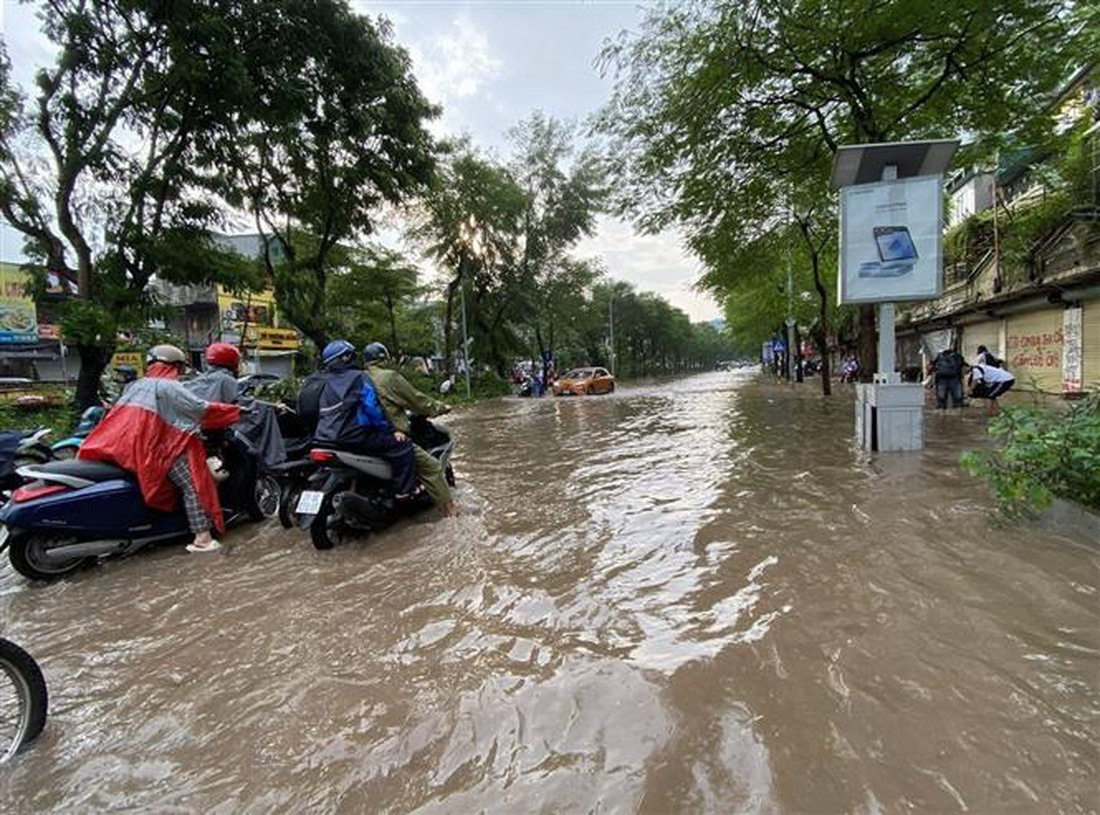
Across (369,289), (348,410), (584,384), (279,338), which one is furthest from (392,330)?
(348,410)

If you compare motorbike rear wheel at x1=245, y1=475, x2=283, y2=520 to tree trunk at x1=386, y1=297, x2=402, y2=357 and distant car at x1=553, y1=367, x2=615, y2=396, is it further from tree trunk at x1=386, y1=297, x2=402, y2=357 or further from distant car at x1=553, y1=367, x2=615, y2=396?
distant car at x1=553, y1=367, x2=615, y2=396

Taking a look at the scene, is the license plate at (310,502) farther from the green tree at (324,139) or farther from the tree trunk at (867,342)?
the tree trunk at (867,342)

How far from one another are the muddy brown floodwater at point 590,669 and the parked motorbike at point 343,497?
0.75 ft

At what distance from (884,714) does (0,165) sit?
13.7 meters

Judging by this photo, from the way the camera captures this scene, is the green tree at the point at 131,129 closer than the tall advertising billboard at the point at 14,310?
Yes

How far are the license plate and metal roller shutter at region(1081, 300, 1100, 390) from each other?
51.6 feet

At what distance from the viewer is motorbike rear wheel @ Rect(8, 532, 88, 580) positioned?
382 centimetres

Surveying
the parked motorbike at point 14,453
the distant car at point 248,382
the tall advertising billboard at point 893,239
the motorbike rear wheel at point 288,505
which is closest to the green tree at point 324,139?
the distant car at point 248,382

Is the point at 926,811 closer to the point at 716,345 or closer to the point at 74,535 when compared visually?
the point at 74,535

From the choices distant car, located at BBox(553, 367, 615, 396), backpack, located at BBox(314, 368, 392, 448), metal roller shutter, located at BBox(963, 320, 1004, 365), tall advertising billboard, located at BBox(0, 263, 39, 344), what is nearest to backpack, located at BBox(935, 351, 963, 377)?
metal roller shutter, located at BBox(963, 320, 1004, 365)

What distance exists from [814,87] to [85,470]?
38.3 feet

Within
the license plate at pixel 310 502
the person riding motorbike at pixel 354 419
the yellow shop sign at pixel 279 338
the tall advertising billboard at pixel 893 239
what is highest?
the yellow shop sign at pixel 279 338

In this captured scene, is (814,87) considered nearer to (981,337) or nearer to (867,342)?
(867,342)

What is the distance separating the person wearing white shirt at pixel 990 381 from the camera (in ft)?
33.2
